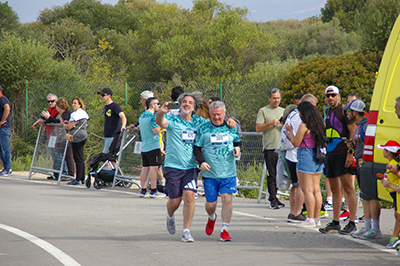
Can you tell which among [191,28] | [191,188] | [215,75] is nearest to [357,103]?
[191,188]

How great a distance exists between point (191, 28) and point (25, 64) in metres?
9.61

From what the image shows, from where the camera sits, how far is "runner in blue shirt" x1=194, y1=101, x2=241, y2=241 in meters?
6.62

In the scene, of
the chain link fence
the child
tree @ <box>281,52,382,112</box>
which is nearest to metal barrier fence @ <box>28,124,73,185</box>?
the chain link fence

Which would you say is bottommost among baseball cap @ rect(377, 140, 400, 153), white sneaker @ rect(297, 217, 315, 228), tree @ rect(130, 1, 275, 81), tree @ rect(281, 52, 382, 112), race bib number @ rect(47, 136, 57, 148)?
white sneaker @ rect(297, 217, 315, 228)

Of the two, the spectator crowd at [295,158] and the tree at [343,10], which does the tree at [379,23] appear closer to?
the spectator crowd at [295,158]

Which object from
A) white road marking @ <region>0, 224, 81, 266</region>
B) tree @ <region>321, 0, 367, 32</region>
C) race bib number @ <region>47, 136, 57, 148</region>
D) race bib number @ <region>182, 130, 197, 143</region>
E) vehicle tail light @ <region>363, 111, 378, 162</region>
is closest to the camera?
white road marking @ <region>0, 224, 81, 266</region>

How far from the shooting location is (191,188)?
6.56m

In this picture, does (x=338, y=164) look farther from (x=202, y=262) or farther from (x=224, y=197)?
(x=202, y=262)

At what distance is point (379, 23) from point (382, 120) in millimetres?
11464

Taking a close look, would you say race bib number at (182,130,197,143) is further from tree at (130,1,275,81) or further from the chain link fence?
tree at (130,1,275,81)

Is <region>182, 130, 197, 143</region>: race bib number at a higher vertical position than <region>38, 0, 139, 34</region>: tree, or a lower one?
lower

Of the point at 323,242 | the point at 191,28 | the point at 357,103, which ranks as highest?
the point at 191,28

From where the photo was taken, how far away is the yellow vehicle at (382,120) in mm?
5812

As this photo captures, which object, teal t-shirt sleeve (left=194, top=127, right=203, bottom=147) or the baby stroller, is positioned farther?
the baby stroller
